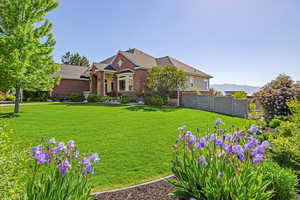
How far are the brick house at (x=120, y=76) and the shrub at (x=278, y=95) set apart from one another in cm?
1352

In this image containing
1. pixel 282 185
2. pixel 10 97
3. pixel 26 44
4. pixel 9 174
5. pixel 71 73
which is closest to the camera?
pixel 9 174

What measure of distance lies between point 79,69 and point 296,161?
114ft

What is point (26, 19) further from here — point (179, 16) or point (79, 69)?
point (79, 69)

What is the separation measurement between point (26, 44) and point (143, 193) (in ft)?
42.0

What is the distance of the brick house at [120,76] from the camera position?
77.5 ft

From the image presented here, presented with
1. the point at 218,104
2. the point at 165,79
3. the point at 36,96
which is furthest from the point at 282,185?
the point at 36,96

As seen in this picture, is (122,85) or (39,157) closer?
(39,157)

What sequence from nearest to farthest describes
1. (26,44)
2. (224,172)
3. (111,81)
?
(224,172)
(26,44)
(111,81)

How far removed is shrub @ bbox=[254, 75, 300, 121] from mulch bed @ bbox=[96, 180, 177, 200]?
418 inches

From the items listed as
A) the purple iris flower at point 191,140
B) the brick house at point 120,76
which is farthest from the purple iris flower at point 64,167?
the brick house at point 120,76

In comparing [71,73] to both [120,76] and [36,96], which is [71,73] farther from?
[120,76]

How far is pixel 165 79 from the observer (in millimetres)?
19609

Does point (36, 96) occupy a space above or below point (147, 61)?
below

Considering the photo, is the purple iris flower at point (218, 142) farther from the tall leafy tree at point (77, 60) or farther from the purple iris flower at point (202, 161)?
the tall leafy tree at point (77, 60)
